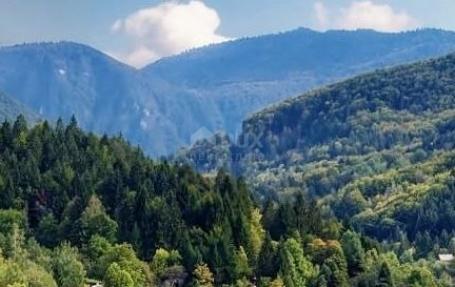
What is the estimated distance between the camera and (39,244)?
430 ft

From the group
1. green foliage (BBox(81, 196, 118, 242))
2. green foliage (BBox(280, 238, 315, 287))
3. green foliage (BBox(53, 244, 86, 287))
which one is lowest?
green foliage (BBox(280, 238, 315, 287))

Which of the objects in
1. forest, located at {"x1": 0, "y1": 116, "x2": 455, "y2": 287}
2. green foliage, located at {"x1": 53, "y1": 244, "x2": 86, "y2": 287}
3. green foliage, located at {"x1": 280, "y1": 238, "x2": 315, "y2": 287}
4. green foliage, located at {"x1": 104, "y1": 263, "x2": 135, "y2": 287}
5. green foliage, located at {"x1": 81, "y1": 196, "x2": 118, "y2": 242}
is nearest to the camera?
green foliage, located at {"x1": 53, "y1": 244, "x2": 86, "y2": 287}

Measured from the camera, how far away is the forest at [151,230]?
122688 millimetres

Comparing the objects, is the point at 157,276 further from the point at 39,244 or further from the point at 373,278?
the point at 373,278

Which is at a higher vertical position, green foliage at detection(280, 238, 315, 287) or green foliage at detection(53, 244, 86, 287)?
green foliage at detection(53, 244, 86, 287)

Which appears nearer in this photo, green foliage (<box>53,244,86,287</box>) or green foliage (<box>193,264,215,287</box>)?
green foliage (<box>53,244,86,287</box>)

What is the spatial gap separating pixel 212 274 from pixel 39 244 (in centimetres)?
2602

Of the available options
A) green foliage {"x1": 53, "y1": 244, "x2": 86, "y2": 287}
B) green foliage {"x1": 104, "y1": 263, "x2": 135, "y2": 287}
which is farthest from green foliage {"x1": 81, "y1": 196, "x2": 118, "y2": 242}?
green foliage {"x1": 104, "y1": 263, "x2": 135, "y2": 287}

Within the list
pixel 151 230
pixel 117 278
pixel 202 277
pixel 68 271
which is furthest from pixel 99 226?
pixel 202 277

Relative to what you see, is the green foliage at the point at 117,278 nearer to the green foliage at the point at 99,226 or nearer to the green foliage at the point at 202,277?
the green foliage at the point at 202,277

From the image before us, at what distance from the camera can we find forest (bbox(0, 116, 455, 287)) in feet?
403

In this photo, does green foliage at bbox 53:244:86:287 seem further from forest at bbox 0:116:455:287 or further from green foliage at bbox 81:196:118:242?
green foliage at bbox 81:196:118:242

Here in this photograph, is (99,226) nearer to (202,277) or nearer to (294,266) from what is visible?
(202,277)

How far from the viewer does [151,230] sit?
444ft
